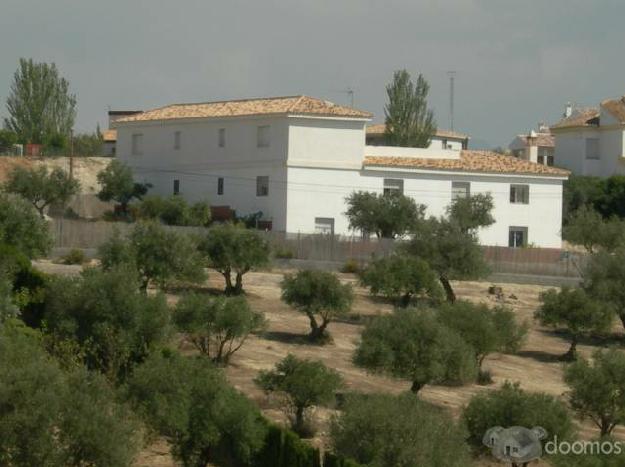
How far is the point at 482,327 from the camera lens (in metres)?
50.2

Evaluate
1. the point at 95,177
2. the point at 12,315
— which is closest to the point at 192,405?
the point at 12,315

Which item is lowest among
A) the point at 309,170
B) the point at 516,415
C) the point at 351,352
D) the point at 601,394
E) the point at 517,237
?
the point at 516,415

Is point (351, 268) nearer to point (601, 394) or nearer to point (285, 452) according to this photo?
point (601, 394)

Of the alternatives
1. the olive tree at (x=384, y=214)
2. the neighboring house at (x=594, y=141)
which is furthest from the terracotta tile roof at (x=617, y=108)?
the olive tree at (x=384, y=214)

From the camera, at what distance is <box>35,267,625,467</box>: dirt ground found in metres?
43.2

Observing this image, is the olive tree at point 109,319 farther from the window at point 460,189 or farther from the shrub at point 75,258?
the window at point 460,189

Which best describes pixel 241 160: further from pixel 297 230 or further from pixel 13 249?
pixel 13 249

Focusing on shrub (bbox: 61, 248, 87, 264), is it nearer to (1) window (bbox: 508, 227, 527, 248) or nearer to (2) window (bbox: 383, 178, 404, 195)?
(2) window (bbox: 383, 178, 404, 195)

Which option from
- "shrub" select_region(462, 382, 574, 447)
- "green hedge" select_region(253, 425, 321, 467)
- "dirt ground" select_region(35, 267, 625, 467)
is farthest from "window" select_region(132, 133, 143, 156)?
"green hedge" select_region(253, 425, 321, 467)

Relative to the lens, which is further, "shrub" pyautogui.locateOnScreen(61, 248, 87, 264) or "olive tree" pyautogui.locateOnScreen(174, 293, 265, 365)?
"shrub" pyautogui.locateOnScreen(61, 248, 87, 264)

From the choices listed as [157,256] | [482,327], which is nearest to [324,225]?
[157,256]

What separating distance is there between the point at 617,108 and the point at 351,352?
51306mm

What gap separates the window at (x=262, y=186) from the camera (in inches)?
3095

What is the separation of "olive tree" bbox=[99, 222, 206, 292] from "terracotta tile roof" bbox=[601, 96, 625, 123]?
46.6 m
